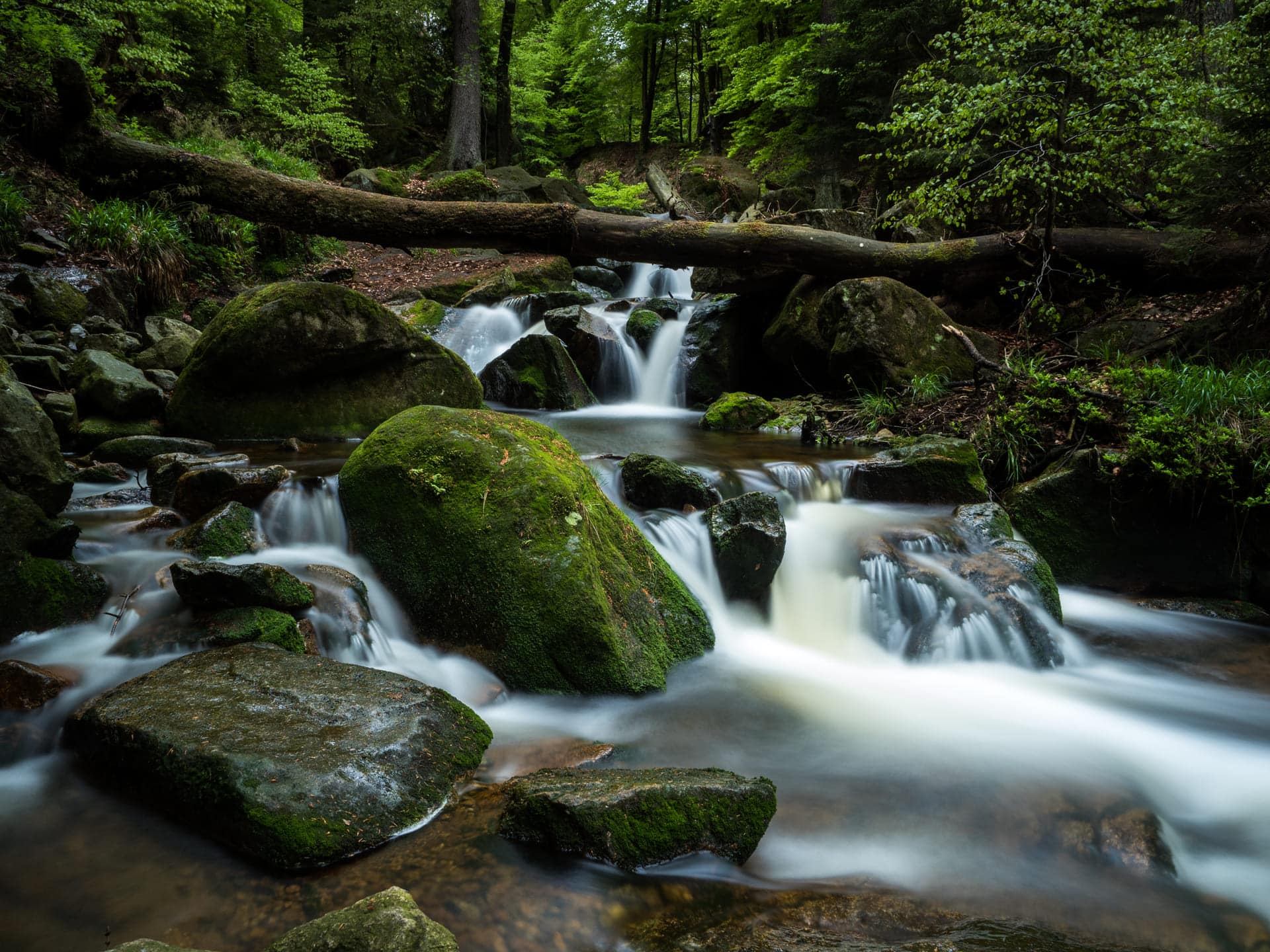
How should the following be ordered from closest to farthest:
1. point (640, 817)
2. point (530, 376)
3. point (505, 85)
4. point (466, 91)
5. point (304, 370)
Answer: point (640, 817)
point (304, 370)
point (530, 376)
point (466, 91)
point (505, 85)

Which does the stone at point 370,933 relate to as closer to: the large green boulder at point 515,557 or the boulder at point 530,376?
the large green boulder at point 515,557

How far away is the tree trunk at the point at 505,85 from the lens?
→ 70.7 ft

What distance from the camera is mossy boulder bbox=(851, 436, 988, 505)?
21.1ft

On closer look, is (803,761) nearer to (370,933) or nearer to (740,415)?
(370,933)

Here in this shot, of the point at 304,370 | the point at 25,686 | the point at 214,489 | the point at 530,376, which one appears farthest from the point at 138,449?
the point at 530,376

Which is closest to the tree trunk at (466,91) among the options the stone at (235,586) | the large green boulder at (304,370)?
the large green boulder at (304,370)

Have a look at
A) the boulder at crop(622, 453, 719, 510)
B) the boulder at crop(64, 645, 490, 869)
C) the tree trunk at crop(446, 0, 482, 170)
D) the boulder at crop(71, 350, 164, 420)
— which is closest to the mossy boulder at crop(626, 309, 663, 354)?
the boulder at crop(622, 453, 719, 510)

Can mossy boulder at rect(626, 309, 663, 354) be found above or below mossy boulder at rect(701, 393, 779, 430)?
above

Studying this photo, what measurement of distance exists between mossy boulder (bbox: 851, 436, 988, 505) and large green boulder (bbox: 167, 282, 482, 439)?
4608 mm

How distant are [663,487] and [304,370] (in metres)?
4.13

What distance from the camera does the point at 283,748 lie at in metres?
2.72

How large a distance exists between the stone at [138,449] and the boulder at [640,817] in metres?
5.37

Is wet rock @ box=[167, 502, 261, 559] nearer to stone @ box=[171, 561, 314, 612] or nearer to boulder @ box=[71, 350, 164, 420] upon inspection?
stone @ box=[171, 561, 314, 612]

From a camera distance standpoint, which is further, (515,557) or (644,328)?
(644,328)
